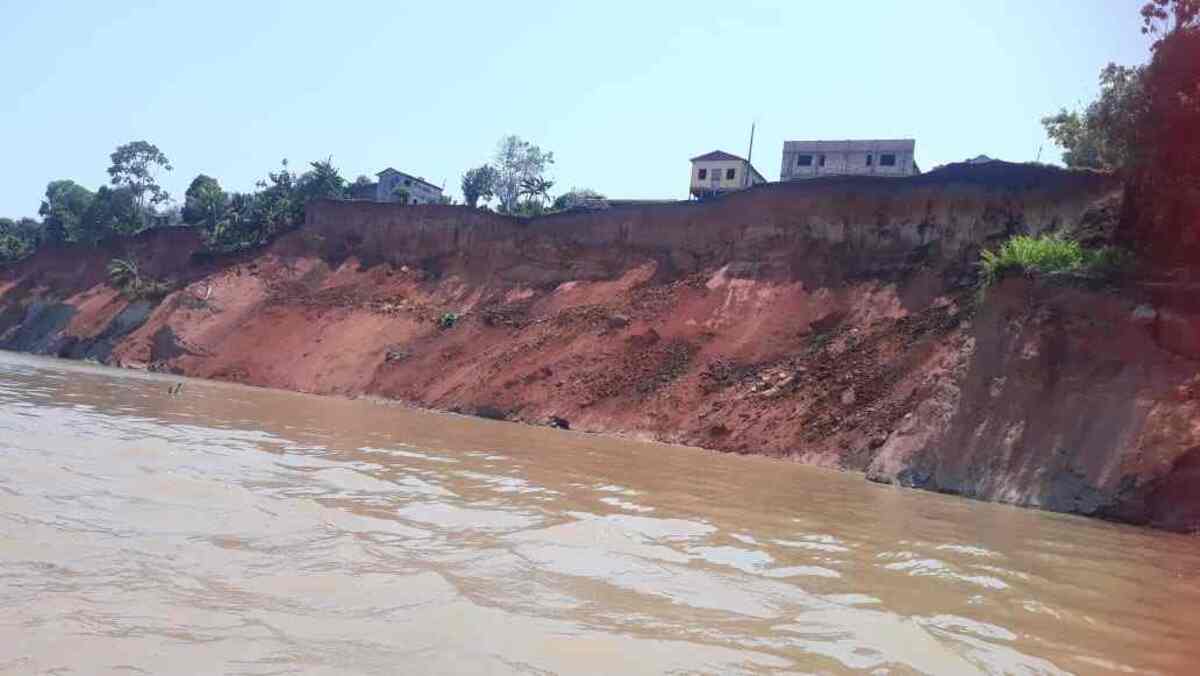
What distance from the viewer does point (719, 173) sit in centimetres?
5353

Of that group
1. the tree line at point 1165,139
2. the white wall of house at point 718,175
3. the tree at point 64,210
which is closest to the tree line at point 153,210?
the tree at point 64,210

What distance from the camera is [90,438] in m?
11.7

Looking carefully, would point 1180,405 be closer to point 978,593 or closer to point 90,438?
point 978,593

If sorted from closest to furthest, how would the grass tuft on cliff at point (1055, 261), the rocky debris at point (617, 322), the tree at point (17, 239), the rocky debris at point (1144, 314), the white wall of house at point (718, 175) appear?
the rocky debris at point (1144, 314) → the grass tuft on cliff at point (1055, 261) → the rocky debris at point (617, 322) → the white wall of house at point (718, 175) → the tree at point (17, 239)

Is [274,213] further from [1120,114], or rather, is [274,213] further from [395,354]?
[1120,114]

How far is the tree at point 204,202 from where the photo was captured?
56.7 metres

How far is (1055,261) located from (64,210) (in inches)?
2703

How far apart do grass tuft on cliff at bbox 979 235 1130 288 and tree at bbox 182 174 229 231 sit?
48954mm

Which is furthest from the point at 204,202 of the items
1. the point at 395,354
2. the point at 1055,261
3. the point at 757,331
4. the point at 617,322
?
the point at 1055,261

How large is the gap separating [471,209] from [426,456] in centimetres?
2913

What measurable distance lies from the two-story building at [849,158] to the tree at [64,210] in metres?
49.1

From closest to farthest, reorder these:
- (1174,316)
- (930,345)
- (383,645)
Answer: (383,645), (1174,316), (930,345)

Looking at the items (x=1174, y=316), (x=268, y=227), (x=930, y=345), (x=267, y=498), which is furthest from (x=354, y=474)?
(x=268, y=227)

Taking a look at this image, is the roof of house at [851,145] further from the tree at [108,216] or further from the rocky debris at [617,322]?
the tree at [108,216]
